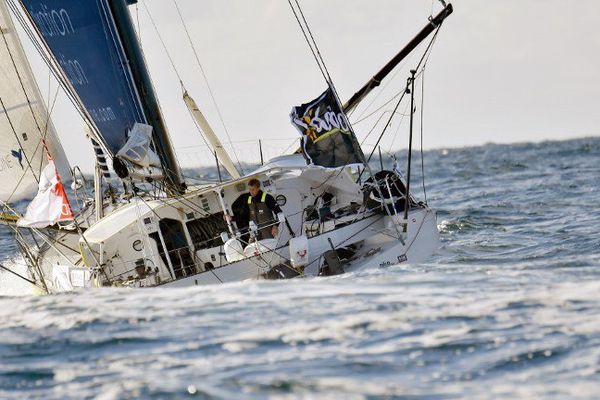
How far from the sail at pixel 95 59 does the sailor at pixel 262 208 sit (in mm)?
2262

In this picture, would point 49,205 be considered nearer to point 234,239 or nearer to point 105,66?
point 105,66

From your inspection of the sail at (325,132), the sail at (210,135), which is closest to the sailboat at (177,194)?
the sail at (325,132)

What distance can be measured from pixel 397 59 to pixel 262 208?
4286 mm

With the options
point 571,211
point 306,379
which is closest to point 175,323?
point 306,379

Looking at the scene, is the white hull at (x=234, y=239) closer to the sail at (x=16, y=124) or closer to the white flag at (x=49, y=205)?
the white flag at (x=49, y=205)

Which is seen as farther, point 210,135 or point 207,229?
→ point 210,135

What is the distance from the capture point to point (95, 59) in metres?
15.6

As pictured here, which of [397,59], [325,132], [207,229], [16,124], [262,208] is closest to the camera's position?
[262,208]

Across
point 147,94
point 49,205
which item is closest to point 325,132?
point 147,94

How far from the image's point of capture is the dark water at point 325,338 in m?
7.46

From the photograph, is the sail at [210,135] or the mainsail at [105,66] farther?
the sail at [210,135]

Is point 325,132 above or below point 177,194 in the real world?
above

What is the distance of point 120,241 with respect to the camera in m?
15.4

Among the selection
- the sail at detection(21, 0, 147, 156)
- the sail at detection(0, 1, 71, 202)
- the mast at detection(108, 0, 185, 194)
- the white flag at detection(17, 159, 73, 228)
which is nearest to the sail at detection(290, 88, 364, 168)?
the mast at detection(108, 0, 185, 194)
